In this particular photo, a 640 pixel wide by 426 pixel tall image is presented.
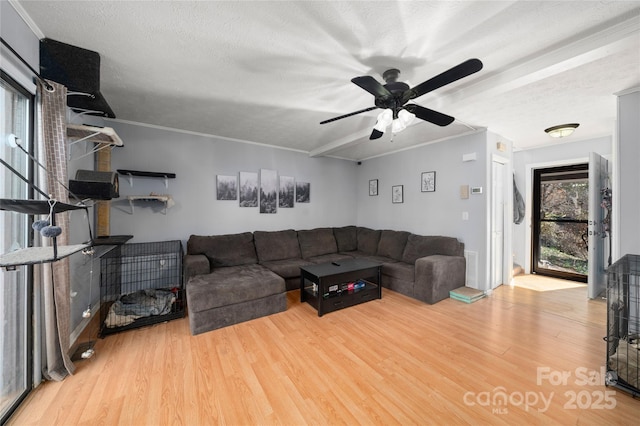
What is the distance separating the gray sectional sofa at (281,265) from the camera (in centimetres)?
264

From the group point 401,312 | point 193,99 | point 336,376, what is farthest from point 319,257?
point 193,99

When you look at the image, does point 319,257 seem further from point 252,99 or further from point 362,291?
point 252,99

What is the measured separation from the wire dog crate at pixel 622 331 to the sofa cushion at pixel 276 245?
144 inches

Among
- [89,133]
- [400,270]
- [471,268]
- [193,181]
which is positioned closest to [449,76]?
[400,270]

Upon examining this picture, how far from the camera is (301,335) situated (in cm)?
246

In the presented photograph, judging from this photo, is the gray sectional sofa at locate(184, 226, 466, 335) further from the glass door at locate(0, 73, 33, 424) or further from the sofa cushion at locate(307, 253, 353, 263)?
the glass door at locate(0, 73, 33, 424)

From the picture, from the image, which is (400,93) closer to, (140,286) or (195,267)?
(195,267)

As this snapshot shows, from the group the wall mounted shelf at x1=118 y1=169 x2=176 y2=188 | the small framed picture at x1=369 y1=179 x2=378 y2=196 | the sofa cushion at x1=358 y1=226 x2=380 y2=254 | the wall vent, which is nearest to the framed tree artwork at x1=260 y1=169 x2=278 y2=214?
the wall mounted shelf at x1=118 y1=169 x2=176 y2=188

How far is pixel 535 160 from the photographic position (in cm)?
452

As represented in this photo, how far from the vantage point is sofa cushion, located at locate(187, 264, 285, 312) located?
2521 millimetres

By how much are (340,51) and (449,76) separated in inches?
31.9

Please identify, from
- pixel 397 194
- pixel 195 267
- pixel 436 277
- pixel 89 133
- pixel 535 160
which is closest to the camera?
pixel 89 133

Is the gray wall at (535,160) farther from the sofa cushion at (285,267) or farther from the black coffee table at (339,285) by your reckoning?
the sofa cushion at (285,267)

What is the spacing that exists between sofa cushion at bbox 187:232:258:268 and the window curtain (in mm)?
1657
